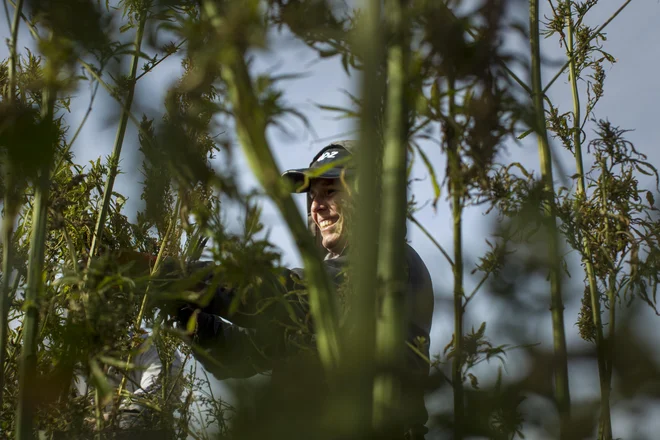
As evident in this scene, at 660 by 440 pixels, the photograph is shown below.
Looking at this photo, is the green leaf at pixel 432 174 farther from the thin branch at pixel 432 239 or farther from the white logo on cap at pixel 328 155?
the white logo on cap at pixel 328 155

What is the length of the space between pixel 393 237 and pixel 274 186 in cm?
11

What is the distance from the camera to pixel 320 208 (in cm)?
184

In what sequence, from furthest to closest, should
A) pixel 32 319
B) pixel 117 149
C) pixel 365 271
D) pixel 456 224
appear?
pixel 117 149
pixel 32 319
pixel 456 224
pixel 365 271

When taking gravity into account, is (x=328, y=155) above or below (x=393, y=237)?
above

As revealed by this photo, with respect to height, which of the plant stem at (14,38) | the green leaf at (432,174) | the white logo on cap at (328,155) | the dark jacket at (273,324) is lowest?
the dark jacket at (273,324)

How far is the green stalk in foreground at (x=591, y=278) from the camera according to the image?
2.31ft

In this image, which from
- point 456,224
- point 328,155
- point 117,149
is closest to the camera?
point 456,224

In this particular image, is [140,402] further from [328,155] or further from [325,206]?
[325,206]

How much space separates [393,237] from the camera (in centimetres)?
50

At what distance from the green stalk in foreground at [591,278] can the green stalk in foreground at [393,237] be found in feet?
1.01

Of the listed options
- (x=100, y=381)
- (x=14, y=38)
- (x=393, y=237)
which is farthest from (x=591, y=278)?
(x=14, y=38)

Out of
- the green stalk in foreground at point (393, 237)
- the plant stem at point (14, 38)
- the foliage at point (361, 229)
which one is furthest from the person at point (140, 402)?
the green stalk in foreground at point (393, 237)

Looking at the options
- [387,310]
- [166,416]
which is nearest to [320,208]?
[166,416]

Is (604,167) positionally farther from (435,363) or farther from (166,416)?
(166,416)
